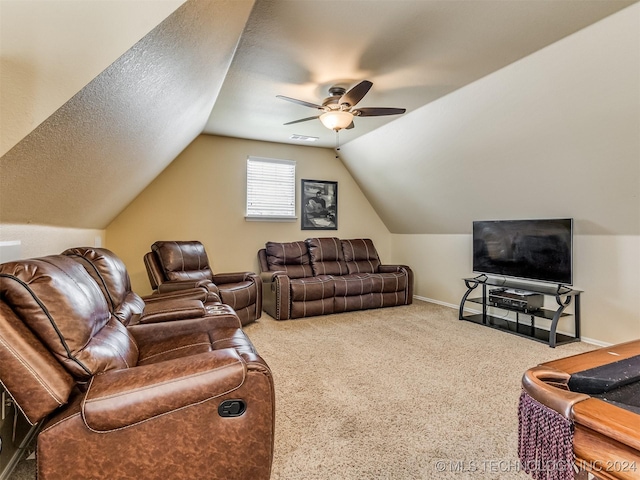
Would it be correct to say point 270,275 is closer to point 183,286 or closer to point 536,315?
point 183,286

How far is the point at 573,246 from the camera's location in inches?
141

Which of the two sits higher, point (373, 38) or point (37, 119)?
point (373, 38)

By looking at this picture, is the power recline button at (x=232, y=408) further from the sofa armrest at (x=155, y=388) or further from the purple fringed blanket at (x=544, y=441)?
the purple fringed blanket at (x=544, y=441)

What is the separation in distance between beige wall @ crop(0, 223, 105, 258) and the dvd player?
4328 mm

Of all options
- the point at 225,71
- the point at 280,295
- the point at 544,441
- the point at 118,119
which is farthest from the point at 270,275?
the point at 544,441

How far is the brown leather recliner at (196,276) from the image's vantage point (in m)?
3.83

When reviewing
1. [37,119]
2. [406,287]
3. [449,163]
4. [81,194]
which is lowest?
[406,287]

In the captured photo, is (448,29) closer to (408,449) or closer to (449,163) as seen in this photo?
(449,163)

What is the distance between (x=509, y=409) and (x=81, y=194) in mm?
3237

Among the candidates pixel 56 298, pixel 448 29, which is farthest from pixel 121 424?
pixel 448 29

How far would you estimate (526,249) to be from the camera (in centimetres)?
388

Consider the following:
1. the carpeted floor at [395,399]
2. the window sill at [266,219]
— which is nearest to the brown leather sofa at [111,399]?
the carpeted floor at [395,399]

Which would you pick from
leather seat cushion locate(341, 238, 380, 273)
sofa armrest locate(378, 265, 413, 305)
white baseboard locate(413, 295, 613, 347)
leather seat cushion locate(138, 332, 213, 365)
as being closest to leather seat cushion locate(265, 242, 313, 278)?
leather seat cushion locate(341, 238, 380, 273)

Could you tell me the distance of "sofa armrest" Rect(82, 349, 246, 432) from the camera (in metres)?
1.12
